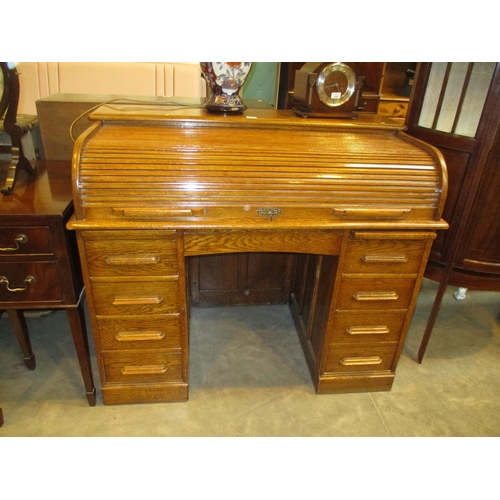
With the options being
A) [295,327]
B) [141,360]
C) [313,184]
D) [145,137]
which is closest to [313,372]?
[295,327]

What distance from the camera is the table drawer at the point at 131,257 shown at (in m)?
1.35

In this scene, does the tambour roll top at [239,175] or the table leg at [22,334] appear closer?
the tambour roll top at [239,175]

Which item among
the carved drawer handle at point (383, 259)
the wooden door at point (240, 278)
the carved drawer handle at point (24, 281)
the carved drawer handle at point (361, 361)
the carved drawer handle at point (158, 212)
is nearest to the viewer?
the carved drawer handle at point (158, 212)

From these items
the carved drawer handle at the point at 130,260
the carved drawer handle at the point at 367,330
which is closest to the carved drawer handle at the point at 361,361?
the carved drawer handle at the point at 367,330

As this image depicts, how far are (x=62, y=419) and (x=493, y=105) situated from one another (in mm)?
2125

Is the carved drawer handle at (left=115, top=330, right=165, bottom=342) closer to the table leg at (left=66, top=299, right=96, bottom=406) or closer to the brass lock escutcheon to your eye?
the table leg at (left=66, top=299, right=96, bottom=406)

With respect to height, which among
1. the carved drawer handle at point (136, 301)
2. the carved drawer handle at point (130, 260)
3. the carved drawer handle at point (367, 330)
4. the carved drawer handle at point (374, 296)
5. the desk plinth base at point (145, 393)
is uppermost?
the carved drawer handle at point (130, 260)

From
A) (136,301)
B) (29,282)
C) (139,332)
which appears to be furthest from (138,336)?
(29,282)

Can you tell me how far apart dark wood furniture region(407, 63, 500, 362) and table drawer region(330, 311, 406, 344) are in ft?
1.21

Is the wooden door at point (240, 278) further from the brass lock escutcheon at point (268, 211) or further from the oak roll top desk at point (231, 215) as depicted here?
the brass lock escutcheon at point (268, 211)

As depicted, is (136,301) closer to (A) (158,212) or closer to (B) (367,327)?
(A) (158,212)

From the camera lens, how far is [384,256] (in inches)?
58.8

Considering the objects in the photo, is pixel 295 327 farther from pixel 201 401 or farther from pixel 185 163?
pixel 185 163

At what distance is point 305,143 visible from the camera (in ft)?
4.81
